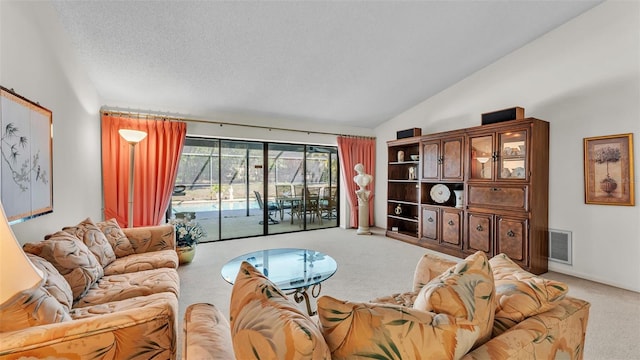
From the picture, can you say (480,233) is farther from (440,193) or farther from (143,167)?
(143,167)

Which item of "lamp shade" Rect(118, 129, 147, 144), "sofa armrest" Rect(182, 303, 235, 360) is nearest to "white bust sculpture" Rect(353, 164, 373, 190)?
"lamp shade" Rect(118, 129, 147, 144)

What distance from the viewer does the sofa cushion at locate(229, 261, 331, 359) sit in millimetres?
→ 659

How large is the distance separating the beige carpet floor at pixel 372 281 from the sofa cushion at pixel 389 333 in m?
1.79

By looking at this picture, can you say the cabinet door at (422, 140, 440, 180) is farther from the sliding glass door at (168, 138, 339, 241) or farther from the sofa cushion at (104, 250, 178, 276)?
the sofa cushion at (104, 250, 178, 276)

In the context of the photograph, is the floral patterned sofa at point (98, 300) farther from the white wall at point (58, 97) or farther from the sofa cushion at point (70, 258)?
the white wall at point (58, 97)

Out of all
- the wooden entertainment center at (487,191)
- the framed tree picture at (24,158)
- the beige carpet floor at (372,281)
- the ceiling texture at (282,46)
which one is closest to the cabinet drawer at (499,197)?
the wooden entertainment center at (487,191)

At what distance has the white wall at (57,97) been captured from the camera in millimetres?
1763

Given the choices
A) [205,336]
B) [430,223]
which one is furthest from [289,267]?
[430,223]

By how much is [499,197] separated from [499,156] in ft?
1.72

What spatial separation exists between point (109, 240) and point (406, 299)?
8.43ft

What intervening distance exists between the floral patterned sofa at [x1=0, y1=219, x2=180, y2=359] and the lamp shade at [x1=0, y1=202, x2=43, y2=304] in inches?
0.9

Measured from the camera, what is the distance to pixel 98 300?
5.57 ft

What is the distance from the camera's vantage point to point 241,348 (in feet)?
2.38

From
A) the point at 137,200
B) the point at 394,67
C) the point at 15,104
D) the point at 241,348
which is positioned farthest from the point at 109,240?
the point at 394,67
